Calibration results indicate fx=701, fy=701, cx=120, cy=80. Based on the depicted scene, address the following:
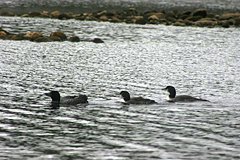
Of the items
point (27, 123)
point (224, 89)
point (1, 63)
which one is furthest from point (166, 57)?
A: point (27, 123)

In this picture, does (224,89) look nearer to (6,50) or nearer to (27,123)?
(27,123)

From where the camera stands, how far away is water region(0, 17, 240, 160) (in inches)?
898

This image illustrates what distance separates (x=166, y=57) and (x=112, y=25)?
3538 cm

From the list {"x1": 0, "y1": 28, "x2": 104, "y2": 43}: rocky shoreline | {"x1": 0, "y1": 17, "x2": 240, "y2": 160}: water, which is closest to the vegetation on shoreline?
{"x1": 0, "y1": 17, "x2": 240, "y2": 160}: water

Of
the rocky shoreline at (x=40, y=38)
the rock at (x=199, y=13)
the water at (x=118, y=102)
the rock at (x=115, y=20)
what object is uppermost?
A: the rock at (x=199, y=13)

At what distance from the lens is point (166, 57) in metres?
55.4

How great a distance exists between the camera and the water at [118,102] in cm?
2280

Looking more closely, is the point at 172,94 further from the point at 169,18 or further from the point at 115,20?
the point at 169,18

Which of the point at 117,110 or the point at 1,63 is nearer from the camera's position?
the point at 117,110

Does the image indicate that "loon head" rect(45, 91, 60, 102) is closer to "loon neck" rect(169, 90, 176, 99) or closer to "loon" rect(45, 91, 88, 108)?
"loon" rect(45, 91, 88, 108)

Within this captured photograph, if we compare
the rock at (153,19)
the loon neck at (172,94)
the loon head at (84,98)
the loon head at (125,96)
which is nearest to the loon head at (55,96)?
the loon head at (84,98)

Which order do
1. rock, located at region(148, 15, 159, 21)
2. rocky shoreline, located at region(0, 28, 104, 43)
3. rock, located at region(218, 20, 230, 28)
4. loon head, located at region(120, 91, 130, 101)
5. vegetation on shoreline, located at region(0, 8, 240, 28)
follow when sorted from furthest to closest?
rock, located at region(148, 15, 159, 21), vegetation on shoreline, located at region(0, 8, 240, 28), rock, located at region(218, 20, 230, 28), rocky shoreline, located at region(0, 28, 104, 43), loon head, located at region(120, 91, 130, 101)

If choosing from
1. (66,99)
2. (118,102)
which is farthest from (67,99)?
(118,102)

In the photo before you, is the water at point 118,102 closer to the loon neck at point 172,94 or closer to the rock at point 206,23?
the loon neck at point 172,94
